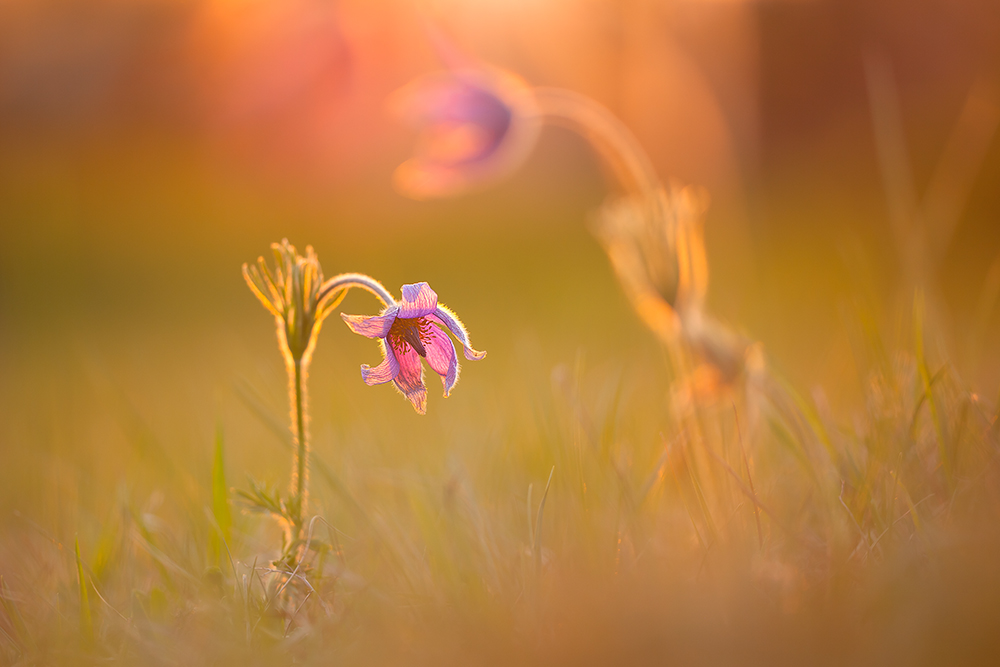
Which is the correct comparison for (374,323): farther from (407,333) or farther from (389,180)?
(389,180)

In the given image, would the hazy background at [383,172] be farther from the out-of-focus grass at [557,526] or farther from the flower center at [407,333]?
the flower center at [407,333]

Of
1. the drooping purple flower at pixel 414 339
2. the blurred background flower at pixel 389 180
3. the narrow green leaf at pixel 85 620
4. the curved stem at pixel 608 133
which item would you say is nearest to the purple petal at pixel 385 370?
the drooping purple flower at pixel 414 339

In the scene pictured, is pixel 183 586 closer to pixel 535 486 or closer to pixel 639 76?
pixel 535 486

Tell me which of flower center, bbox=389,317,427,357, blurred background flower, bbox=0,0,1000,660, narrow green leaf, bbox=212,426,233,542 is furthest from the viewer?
blurred background flower, bbox=0,0,1000,660

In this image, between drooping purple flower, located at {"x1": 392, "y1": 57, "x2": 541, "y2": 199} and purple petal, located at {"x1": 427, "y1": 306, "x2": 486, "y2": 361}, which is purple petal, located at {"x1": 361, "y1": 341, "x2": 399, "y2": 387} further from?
drooping purple flower, located at {"x1": 392, "y1": 57, "x2": 541, "y2": 199}

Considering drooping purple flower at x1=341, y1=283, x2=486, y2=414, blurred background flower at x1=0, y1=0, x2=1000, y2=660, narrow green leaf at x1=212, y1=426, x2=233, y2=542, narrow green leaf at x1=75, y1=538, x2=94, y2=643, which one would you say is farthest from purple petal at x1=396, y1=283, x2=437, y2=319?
blurred background flower at x1=0, y1=0, x2=1000, y2=660

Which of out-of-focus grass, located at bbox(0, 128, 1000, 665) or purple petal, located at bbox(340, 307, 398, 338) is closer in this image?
out-of-focus grass, located at bbox(0, 128, 1000, 665)

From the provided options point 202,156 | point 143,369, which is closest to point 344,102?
point 202,156
